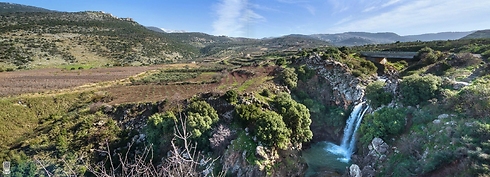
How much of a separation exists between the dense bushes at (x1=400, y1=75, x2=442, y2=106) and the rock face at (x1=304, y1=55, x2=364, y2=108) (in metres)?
9.87

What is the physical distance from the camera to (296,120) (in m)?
26.4

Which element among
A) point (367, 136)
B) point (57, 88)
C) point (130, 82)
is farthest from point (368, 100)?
point (57, 88)

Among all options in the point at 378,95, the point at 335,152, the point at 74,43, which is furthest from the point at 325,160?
the point at 74,43

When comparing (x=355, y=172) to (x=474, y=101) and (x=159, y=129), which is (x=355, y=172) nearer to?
(x=474, y=101)

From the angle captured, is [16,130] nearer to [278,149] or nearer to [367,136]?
[278,149]

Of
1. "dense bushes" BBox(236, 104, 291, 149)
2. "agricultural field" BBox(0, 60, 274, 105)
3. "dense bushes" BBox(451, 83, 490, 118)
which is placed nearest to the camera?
"dense bushes" BBox(451, 83, 490, 118)

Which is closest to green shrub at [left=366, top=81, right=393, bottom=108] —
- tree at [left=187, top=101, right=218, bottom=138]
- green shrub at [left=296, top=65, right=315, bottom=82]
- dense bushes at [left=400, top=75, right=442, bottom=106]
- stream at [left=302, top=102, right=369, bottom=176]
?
dense bushes at [left=400, top=75, right=442, bottom=106]

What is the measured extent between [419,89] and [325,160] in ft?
36.7

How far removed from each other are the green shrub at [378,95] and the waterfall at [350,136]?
2.51m

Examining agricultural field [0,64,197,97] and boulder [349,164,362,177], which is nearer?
boulder [349,164,362,177]

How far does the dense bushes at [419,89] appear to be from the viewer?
2250cm

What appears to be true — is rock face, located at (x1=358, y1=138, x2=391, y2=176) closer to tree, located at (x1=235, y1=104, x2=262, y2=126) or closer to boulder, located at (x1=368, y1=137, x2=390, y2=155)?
boulder, located at (x1=368, y1=137, x2=390, y2=155)

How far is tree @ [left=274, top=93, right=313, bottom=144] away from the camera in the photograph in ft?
86.5

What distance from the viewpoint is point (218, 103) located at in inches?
1081
